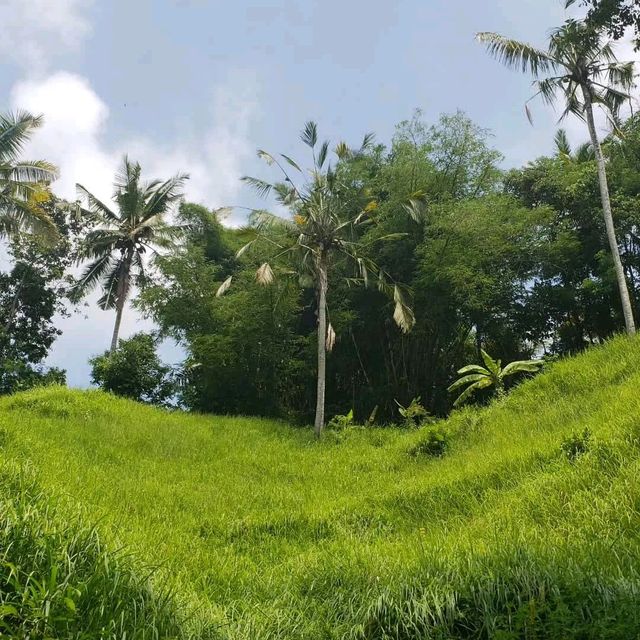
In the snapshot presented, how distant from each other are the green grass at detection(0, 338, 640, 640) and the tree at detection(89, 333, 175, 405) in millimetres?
5498

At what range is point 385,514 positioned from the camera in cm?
629

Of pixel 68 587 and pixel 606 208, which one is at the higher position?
pixel 606 208

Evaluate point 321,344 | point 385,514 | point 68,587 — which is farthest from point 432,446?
point 68,587

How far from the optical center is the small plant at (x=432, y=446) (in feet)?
30.2

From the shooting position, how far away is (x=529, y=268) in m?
16.4

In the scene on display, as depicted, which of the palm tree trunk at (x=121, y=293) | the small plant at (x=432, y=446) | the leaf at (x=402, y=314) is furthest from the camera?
the palm tree trunk at (x=121, y=293)

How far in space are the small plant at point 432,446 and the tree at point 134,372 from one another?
1094 cm

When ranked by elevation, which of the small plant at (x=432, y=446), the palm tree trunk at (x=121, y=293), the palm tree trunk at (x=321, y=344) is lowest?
the small plant at (x=432, y=446)

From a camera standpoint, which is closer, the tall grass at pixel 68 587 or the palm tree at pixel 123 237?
the tall grass at pixel 68 587

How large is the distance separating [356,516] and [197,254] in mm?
14857

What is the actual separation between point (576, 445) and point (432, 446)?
359 centimetres

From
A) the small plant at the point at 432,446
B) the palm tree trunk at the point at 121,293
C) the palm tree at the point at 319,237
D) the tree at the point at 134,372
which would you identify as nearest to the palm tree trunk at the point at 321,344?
the palm tree at the point at 319,237

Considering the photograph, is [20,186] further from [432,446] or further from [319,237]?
[432,446]

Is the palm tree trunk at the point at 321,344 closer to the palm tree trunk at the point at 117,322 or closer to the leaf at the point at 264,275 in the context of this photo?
the leaf at the point at 264,275
